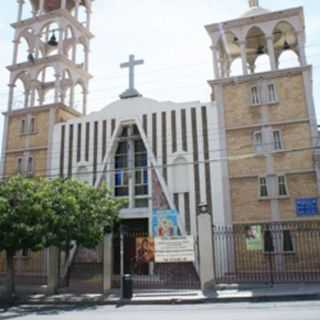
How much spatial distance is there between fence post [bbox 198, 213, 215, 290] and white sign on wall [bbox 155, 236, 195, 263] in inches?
21.6

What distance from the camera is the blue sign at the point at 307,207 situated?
64.9ft

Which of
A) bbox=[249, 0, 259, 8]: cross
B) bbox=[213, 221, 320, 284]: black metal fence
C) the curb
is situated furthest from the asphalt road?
bbox=[249, 0, 259, 8]: cross

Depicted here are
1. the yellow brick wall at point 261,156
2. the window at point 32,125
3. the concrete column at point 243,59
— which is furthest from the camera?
the window at point 32,125

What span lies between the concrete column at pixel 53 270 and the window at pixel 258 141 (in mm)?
11826

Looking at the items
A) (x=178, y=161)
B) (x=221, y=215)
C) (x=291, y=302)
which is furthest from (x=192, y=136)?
(x=291, y=302)

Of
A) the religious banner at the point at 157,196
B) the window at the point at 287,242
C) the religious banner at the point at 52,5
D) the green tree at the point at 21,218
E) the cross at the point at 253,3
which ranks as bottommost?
the window at the point at 287,242

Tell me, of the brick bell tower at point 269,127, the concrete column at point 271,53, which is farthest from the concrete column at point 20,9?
the concrete column at point 271,53

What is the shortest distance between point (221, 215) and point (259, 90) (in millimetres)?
7513

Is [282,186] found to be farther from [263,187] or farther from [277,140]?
[277,140]

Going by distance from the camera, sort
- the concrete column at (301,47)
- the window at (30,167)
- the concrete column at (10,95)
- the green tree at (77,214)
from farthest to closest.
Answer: the concrete column at (10,95), the window at (30,167), the concrete column at (301,47), the green tree at (77,214)

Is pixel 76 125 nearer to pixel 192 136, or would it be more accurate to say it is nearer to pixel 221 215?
pixel 192 136

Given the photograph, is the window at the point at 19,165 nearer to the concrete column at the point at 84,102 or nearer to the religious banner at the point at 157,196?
the concrete column at the point at 84,102

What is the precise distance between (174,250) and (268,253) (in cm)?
572

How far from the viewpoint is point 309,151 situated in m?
20.5
